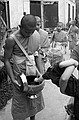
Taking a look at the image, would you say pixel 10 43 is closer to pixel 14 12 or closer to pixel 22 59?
pixel 22 59

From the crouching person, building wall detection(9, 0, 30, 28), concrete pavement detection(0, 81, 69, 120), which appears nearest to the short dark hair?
the crouching person

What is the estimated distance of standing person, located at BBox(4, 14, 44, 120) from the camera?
2777 mm

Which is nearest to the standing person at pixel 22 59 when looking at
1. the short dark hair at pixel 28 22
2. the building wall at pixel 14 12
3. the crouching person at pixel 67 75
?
the short dark hair at pixel 28 22

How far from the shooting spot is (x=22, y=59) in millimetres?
2965

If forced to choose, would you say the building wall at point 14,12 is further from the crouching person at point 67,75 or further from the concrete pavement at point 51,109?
the crouching person at point 67,75

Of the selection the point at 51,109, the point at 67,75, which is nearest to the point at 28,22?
the point at 67,75

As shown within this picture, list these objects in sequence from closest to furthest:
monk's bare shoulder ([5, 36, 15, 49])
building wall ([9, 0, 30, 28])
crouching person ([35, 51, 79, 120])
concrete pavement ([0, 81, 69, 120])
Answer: crouching person ([35, 51, 79, 120])
monk's bare shoulder ([5, 36, 15, 49])
concrete pavement ([0, 81, 69, 120])
building wall ([9, 0, 30, 28])

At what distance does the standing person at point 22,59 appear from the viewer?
2777mm

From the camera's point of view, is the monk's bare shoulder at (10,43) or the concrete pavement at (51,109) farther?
the concrete pavement at (51,109)

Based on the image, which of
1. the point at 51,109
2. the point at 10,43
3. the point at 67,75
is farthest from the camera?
the point at 51,109

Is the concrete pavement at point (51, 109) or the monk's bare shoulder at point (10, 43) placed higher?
the monk's bare shoulder at point (10, 43)

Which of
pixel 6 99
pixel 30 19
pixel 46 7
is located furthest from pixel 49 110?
pixel 46 7

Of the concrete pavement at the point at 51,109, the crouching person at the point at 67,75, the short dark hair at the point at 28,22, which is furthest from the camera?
the concrete pavement at the point at 51,109

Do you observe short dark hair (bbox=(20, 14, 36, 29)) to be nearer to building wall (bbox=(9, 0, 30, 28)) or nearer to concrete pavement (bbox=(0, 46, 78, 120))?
concrete pavement (bbox=(0, 46, 78, 120))
